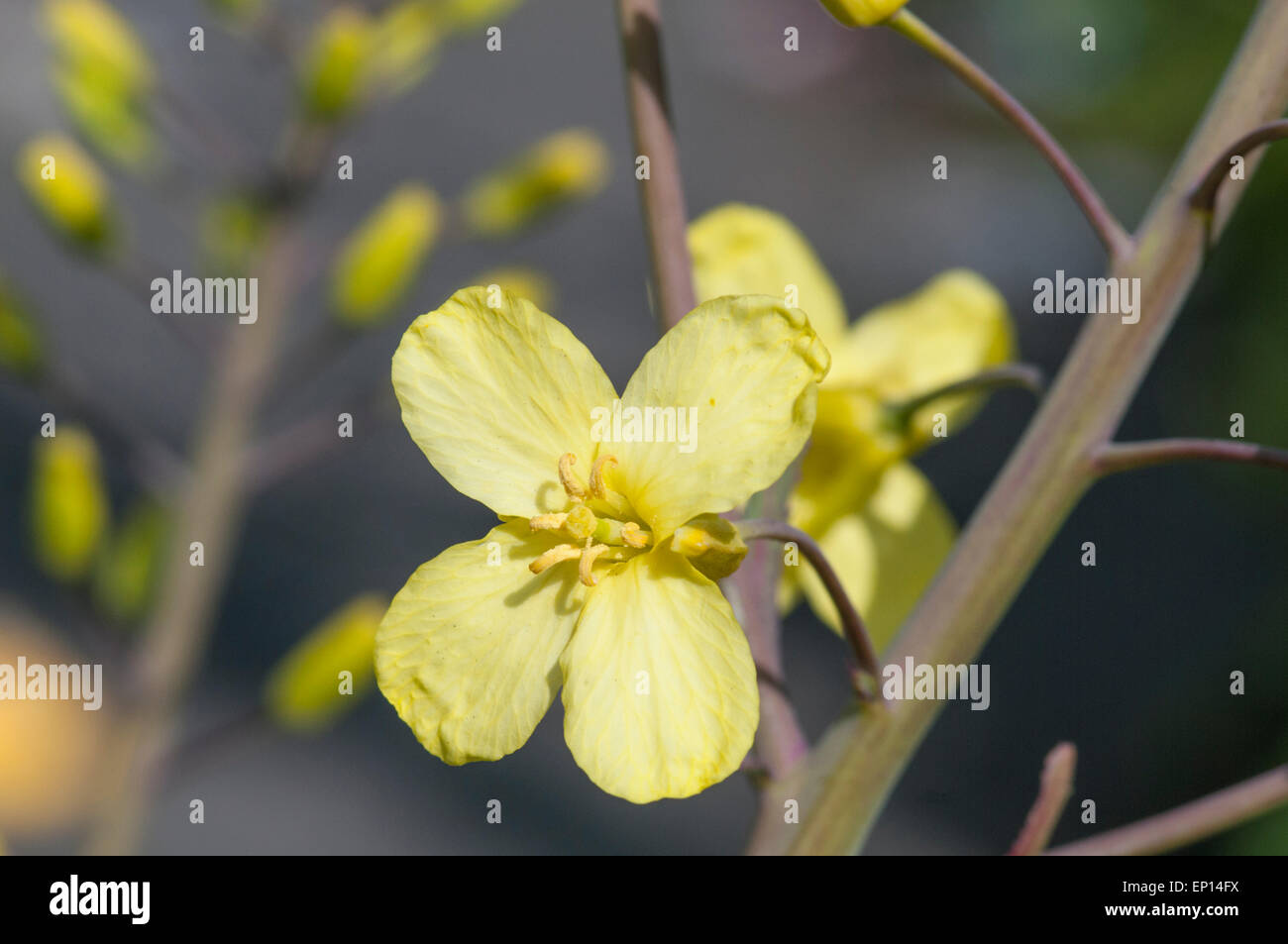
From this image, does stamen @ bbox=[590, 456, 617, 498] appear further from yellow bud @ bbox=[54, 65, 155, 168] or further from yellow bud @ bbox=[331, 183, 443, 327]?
yellow bud @ bbox=[54, 65, 155, 168]

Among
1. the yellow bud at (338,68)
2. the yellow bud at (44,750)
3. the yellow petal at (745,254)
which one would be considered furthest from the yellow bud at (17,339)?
the yellow bud at (44,750)

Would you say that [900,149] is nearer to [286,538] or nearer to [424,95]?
[424,95]


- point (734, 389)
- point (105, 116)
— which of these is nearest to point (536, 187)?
point (105, 116)

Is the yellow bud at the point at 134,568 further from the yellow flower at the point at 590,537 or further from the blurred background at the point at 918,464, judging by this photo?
the yellow flower at the point at 590,537

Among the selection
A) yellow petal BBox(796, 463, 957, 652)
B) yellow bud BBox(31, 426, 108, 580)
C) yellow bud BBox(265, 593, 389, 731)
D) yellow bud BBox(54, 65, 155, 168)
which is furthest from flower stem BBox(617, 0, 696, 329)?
yellow bud BBox(54, 65, 155, 168)
